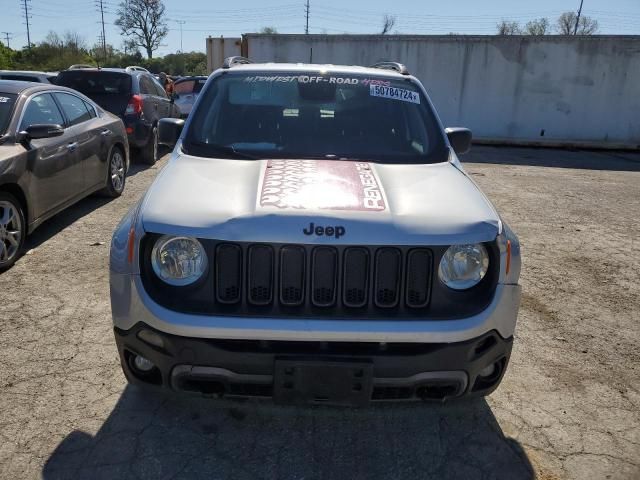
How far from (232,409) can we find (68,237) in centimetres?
361

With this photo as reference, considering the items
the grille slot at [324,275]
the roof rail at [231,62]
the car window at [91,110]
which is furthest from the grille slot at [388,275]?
the car window at [91,110]

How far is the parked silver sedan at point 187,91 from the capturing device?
16.3 meters

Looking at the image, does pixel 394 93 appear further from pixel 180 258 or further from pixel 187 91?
pixel 187 91

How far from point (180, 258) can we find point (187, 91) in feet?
52.7

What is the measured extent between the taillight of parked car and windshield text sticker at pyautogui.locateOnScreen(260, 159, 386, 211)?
7055 mm

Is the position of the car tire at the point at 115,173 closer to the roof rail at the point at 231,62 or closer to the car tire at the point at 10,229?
the car tire at the point at 10,229

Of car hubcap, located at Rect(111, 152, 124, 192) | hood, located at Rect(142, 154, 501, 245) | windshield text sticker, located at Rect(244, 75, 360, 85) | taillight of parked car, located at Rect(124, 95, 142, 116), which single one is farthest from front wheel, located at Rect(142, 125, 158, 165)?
hood, located at Rect(142, 154, 501, 245)

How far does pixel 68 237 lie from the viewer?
576cm

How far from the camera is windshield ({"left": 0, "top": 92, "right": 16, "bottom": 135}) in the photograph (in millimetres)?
5048

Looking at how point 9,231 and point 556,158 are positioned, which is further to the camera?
point 556,158

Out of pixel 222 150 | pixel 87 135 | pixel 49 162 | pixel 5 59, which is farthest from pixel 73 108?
pixel 5 59

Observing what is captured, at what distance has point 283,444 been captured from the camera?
275cm

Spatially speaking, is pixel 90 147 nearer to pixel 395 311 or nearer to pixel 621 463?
pixel 395 311

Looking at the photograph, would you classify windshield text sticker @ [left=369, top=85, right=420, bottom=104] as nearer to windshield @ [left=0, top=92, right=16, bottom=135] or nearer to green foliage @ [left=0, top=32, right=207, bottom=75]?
windshield @ [left=0, top=92, right=16, bottom=135]
